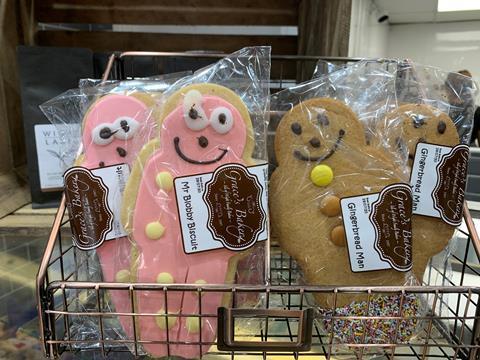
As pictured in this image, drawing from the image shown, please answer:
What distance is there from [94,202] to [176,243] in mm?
111

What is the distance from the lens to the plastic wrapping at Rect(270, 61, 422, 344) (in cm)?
47

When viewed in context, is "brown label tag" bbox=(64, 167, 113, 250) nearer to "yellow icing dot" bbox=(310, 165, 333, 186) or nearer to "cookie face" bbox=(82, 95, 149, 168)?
"cookie face" bbox=(82, 95, 149, 168)

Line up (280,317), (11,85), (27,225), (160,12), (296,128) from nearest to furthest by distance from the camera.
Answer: (280,317), (296,128), (27,225), (11,85), (160,12)

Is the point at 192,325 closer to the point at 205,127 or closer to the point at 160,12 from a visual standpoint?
the point at 205,127

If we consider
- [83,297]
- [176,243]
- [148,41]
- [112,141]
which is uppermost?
[148,41]

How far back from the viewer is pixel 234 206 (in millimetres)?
439

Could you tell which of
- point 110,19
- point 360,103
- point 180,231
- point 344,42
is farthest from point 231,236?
point 110,19

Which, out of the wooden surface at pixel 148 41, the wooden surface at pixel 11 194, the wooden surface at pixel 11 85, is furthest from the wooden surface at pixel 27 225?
the wooden surface at pixel 148 41

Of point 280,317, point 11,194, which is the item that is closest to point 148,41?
point 11,194

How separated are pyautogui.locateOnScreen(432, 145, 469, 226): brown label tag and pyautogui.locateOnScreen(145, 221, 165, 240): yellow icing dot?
0.34 meters

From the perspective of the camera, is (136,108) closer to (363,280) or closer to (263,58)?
(263,58)

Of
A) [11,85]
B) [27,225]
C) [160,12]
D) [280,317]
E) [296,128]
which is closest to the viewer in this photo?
[280,317]

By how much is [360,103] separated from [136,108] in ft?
1.01

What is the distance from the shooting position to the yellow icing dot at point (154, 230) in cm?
46
